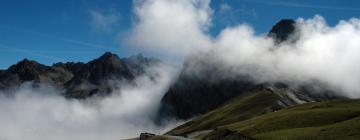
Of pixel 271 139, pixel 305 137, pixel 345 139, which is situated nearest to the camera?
pixel 345 139

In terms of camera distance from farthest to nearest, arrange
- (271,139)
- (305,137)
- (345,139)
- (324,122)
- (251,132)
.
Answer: (251,132) < (324,122) < (271,139) < (305,137) < (345,139)

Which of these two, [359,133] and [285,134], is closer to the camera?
[359,133]

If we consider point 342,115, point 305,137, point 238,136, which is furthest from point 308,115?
point 305,137

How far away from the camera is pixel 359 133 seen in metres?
109

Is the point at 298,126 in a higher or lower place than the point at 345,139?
higher

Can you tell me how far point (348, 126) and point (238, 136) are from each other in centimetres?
4145

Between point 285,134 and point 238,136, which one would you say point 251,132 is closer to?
point 238,136

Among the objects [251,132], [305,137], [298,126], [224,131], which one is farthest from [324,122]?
[224,131]

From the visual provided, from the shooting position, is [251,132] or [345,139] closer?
[345,139]

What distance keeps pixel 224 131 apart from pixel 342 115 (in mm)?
57785

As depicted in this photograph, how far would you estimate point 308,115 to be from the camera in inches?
6344

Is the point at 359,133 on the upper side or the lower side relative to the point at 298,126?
lower

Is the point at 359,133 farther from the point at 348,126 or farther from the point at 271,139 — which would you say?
the point at 271,139

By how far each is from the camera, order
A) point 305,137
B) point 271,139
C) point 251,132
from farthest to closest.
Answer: point 251,132 < point 271,139 < point 305,137
